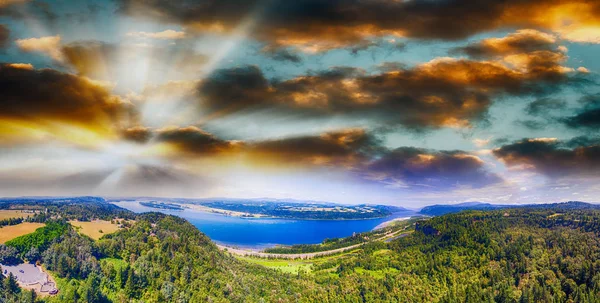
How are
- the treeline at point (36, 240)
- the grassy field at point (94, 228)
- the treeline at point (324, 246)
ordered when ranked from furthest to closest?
the treeline at point (324, 246), the grassy field at point (94, 228), the treeline at point (36, 240)

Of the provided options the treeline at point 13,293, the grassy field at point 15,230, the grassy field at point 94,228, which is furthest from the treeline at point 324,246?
the treeline at point 13,293

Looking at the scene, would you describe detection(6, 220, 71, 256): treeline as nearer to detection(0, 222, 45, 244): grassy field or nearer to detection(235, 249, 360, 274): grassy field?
detection(0, 222, 45, 244): grassy field

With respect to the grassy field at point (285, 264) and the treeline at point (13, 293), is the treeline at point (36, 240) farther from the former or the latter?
the grassy field at point (285, 264)

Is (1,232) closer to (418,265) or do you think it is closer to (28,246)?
(28,246)

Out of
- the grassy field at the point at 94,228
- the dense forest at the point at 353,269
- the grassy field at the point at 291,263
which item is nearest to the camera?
the dense forest at the point at 353,269

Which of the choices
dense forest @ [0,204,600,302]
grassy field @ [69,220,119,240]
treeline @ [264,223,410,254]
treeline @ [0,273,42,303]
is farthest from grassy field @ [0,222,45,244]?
treeline @ [264,223,410,254]

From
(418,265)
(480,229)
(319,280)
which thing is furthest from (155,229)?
(480,229)

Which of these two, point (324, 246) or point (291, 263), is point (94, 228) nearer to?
point (291, 263)
